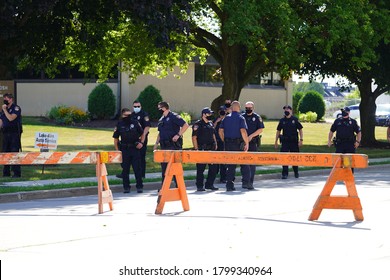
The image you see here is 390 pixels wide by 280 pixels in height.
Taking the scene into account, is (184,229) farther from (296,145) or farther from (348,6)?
(348,6)

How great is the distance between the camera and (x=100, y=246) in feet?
35.3

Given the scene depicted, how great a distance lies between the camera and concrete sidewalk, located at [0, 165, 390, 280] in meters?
9.16

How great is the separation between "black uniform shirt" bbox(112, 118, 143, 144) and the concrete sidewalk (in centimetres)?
210

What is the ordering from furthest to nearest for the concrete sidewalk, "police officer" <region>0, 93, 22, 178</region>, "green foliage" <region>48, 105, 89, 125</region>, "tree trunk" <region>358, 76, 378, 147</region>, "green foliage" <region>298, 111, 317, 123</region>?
"green foliage" <region>298, 111, 317, 123</region> < "green foliage" <region>48, 105, 89, 125</region> < "tree trunk" <region>358, 76, 378, 147</region> < "police officer" <region>0, 93, 22, 178</region> < the concrete sidewalk

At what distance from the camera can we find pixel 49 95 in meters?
52.2

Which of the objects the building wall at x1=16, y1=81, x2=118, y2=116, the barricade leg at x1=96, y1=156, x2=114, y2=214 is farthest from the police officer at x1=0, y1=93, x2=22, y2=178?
the building wall at x1=16, y1=81, x2=118, y2=116

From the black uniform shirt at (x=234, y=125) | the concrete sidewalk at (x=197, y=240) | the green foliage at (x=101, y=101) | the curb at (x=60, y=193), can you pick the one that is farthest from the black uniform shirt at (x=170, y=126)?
the green foliage at (x=101, y=101)

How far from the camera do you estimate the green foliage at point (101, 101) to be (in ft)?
159

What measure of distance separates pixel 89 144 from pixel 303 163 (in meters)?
23.6

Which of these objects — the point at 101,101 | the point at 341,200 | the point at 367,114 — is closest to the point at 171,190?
the point at 341,200

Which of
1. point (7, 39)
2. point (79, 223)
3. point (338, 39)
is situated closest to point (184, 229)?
point (79, 223)

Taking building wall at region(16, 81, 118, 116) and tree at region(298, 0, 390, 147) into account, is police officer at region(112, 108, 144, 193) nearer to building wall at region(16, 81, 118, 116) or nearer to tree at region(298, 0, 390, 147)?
tree at region(298, 0, 390, 147)

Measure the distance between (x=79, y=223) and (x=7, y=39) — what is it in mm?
12876

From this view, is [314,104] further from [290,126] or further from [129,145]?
[129,145]
